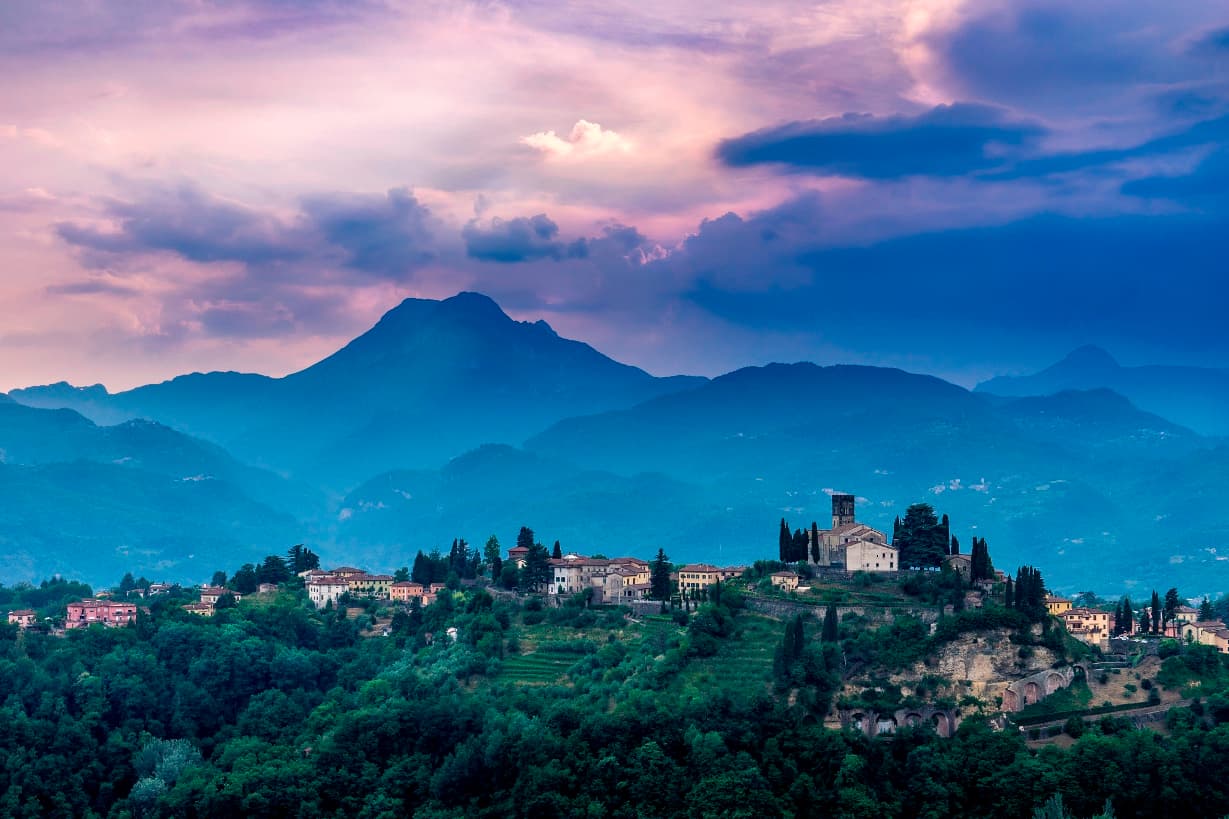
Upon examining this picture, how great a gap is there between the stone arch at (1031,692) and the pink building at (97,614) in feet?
172

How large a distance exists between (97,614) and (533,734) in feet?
132

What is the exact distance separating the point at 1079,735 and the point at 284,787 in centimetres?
3313

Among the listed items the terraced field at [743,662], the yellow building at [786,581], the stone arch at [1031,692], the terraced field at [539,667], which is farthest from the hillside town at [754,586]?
the terraced field at [539,667]

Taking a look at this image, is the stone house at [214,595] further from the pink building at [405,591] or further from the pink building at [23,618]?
the pink building at [23,618]

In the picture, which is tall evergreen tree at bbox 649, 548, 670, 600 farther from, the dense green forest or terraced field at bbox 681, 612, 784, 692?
terraced field at bbox 681, 612, 784, 692

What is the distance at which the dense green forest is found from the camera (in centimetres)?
5909

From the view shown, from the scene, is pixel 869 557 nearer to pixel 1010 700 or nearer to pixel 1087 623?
pixel 1087 623

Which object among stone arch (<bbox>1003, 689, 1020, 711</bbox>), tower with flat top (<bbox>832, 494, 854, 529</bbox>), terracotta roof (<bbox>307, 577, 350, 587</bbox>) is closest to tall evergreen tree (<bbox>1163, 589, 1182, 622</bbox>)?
tower with flat top (<bbox>832, 494, 854, 529</bbox>)

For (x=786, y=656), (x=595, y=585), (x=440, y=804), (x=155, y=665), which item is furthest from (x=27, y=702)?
(x=786, y=656)

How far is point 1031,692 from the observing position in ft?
219

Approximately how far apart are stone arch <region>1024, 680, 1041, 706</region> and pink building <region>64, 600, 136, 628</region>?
52.5 m

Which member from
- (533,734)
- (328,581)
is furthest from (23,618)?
(533,734)

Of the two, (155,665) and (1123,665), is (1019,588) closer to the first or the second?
(1123,665)

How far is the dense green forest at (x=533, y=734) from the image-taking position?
59.1 metres
